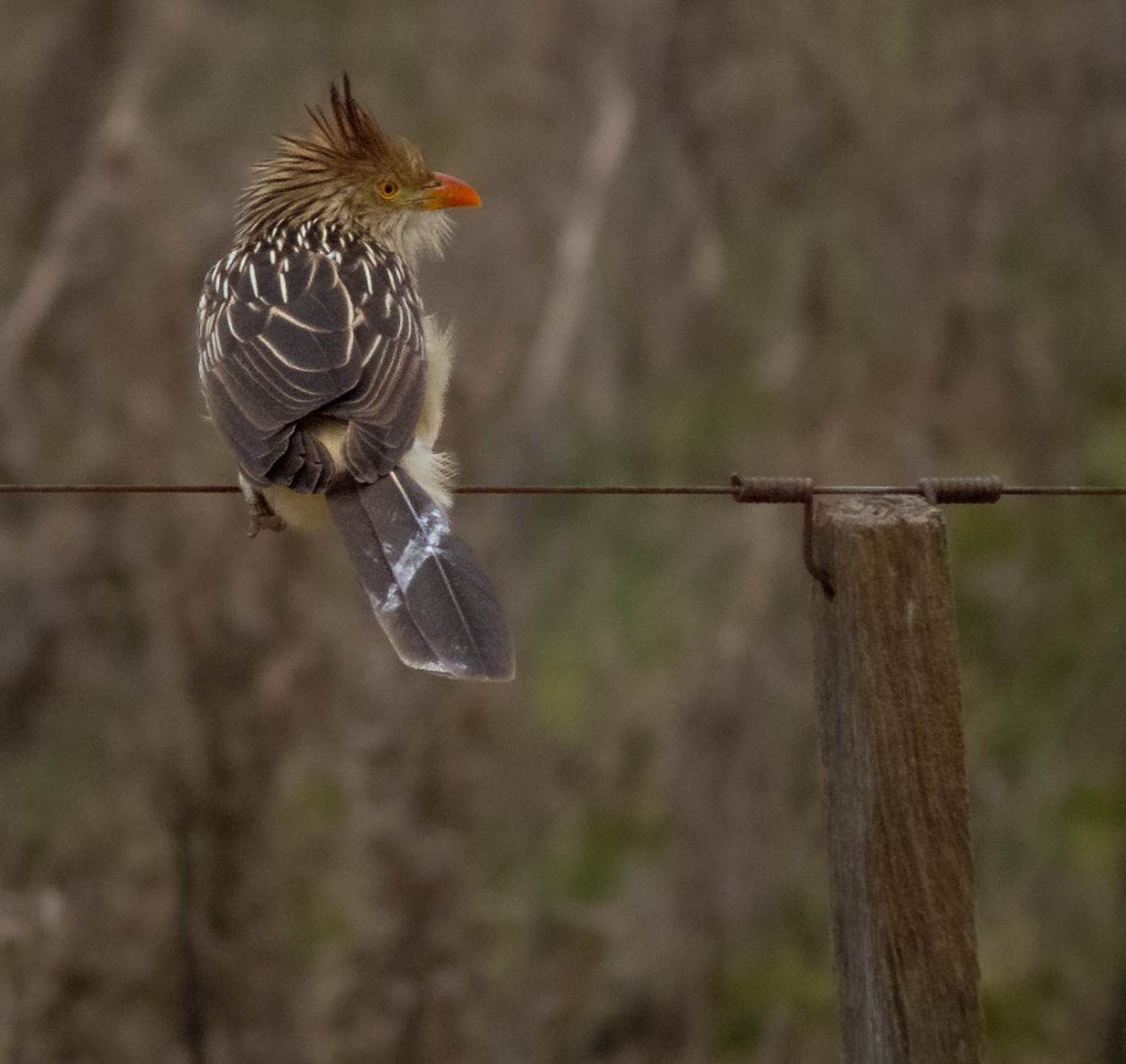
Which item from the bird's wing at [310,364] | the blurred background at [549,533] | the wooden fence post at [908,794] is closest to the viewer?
the wooden fence post at [908,794]

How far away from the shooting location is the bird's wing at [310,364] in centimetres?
415

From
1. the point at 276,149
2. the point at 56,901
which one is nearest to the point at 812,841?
the point at 56,901

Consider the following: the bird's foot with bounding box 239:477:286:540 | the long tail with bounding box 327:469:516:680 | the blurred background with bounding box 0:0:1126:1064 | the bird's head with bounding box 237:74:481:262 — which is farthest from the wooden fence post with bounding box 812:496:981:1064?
the blurred background with bounding box 0:0:1126:1064

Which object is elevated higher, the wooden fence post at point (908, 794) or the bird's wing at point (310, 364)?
the bird's wing at point (310, 364)

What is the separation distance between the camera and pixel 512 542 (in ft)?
29.9

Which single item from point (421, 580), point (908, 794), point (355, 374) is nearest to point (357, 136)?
point (355, 374)

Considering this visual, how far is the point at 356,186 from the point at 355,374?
1.66 metres

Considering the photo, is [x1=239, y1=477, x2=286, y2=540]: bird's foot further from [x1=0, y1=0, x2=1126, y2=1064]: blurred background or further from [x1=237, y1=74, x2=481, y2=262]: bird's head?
[x1=0, y1=0, x2=1126, y2=1064]: blurred background

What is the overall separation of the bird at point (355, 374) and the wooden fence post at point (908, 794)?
0.84 m

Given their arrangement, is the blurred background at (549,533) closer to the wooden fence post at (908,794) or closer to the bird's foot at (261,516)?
the bird's foot at (261,516)

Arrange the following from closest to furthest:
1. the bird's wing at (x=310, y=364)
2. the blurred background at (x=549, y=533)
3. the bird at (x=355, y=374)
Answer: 1. the bird at (x=355, y=374)
2. the bird's wing at (x=310, y=364)
3. the blurred background at (x=549, y=533)

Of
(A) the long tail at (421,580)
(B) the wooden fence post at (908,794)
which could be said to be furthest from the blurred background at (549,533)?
(B) the wooden fence post at (908,794)

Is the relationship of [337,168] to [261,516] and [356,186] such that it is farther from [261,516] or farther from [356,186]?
[261,516]

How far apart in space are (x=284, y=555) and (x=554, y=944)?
2.53 m
